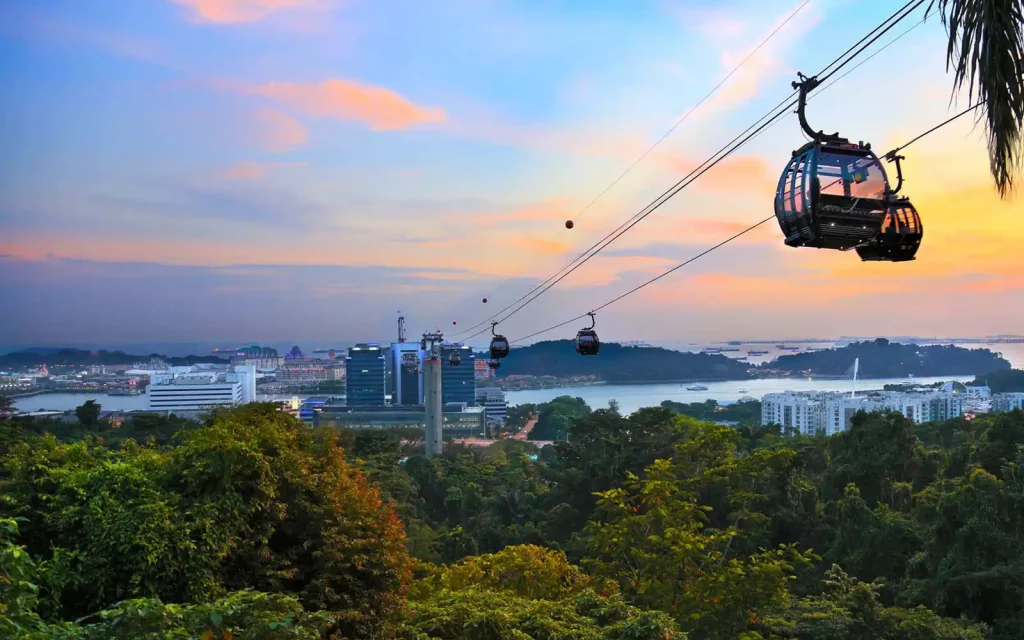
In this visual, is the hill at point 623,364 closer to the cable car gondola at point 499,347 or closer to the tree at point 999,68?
the cable car gondola at point 499,347

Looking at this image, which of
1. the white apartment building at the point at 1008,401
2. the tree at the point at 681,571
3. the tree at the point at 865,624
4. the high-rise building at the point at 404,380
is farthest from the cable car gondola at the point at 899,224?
the high-rise building at the point at 404,380

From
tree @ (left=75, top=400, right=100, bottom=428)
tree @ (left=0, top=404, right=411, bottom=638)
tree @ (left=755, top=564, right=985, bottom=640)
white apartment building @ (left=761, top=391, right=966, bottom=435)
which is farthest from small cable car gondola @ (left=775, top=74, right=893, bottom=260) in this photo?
white apartment building @ (left=761, top=391, right=966, bottom=435)

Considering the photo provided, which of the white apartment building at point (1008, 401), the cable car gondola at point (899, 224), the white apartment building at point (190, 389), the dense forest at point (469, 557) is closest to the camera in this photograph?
the cable car gondola at point (899, 224)

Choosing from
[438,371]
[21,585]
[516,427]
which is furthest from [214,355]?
[21,585]

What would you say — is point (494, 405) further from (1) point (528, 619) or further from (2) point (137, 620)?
(2) point (137, 620)

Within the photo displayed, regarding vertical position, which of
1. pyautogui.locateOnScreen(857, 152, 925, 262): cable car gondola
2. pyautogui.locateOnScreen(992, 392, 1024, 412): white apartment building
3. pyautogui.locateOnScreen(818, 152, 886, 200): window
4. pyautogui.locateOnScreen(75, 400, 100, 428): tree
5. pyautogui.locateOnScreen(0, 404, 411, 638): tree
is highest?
pyautogui.locateOnScreen(818, 152, 886, 200): window

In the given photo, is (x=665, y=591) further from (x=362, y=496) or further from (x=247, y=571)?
(x=247, y=571)

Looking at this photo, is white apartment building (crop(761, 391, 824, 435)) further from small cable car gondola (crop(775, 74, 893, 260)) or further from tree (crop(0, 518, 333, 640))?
tree (crop(0, 518, 333, 640))

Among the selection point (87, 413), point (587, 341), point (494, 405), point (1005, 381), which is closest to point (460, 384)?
point (494, 405)
